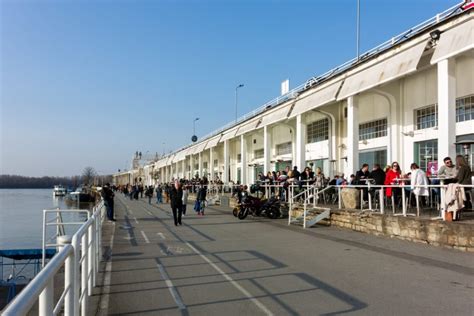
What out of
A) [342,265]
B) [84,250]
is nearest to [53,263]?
[84,250]

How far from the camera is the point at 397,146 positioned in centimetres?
2006

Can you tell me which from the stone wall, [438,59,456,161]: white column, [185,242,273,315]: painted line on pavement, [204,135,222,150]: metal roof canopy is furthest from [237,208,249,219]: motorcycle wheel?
[204,135,222,150]: metal roof canopy

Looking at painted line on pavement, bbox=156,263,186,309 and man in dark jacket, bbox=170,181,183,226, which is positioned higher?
man in dark jacket, bbox=170,181,183,226

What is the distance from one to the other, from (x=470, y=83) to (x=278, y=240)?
29.8 feet

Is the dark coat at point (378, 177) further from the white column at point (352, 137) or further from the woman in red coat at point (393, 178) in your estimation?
the white column at point (352, 137)

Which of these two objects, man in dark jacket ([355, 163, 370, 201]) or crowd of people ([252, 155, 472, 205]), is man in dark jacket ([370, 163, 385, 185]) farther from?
man in dark jacket ([355, 163, 370, 201])

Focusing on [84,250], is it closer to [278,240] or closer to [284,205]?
[278,240]

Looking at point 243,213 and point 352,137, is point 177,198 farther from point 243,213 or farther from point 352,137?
point 352,137

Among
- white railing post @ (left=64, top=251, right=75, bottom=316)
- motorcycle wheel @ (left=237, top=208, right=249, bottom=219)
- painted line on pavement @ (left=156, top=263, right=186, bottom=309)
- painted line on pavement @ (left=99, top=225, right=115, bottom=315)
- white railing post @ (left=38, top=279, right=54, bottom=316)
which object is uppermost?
white railing post @ (left=38, top=279, right=54, bottom=316)

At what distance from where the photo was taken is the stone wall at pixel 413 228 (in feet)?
34.3

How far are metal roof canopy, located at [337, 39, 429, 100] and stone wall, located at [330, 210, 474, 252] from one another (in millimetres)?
5206

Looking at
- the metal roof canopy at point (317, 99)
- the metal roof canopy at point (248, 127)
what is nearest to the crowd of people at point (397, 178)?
the metal roof canopy at point (317, 99)

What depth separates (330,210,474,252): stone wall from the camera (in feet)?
34.3

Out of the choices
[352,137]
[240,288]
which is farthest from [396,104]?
[240,288]
